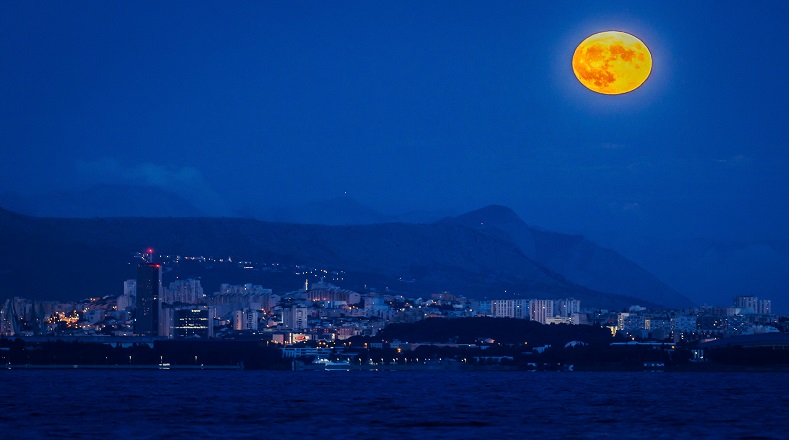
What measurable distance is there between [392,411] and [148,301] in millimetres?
133101

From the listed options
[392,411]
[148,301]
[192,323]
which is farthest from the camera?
[148,301]

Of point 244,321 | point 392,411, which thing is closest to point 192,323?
point 244,321

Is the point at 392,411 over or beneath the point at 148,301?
beneath

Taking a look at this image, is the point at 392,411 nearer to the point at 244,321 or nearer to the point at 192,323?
the point at 192,323

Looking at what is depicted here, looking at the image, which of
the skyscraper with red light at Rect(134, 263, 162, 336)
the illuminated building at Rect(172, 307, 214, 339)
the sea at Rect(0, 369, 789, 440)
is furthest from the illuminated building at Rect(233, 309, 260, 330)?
the sea at Rect(0, 369, 789, 440)

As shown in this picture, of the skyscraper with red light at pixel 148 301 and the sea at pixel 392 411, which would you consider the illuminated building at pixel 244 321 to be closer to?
the skyscraper with red light at pixel 148 301

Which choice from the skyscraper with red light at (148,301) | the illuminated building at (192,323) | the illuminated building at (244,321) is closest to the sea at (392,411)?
the illuminated building at (192,323)

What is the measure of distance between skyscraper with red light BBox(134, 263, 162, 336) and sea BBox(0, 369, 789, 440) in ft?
318

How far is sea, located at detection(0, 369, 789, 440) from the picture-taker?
48156 millimetres

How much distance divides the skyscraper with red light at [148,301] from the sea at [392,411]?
9705 centimetres

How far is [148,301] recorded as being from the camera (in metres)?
188

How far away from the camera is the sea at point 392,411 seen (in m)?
48.2

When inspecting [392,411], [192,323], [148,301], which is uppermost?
[148,301]

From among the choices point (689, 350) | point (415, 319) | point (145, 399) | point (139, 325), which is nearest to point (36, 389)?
point (145, 399)
